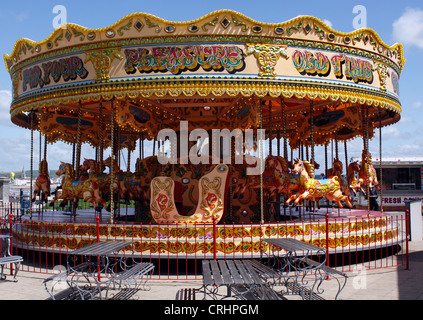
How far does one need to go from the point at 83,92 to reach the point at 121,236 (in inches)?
137

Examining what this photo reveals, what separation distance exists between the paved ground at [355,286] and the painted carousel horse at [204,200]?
1875mm

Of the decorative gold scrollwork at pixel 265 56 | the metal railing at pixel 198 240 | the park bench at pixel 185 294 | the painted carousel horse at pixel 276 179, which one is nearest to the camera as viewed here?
the park bench at pixel 185 294

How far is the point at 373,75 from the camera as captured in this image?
1060cm

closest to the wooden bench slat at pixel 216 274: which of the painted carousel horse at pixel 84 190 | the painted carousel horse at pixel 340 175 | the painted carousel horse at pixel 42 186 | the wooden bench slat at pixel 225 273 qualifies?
the wooden bench slat at pixel 225 273

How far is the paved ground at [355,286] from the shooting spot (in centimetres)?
679

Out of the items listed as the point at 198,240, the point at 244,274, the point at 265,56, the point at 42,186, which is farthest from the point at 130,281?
the point at 42,186

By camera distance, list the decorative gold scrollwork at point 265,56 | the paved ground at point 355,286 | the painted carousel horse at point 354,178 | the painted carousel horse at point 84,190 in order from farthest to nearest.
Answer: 1. the painted carousel horse at point 354,178
2. the painted carousel horse at point 84,190
3. the decorative gold scrollwork at point 265,56
4. the paved ground at point 355,286

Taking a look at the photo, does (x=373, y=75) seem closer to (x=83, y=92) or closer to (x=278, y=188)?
(x=278, y=188)

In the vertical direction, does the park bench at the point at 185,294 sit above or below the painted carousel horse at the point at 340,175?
below

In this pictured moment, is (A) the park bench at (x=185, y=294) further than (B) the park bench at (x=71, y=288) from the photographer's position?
Yes

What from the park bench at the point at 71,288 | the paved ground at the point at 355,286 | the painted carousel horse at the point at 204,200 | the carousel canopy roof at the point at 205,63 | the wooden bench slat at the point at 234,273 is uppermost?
the carousel canopy roof at the point at 205,63

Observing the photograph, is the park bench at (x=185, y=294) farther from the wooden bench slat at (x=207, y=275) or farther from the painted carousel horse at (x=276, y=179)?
the painted carousel horse at (x=276, y=179)
